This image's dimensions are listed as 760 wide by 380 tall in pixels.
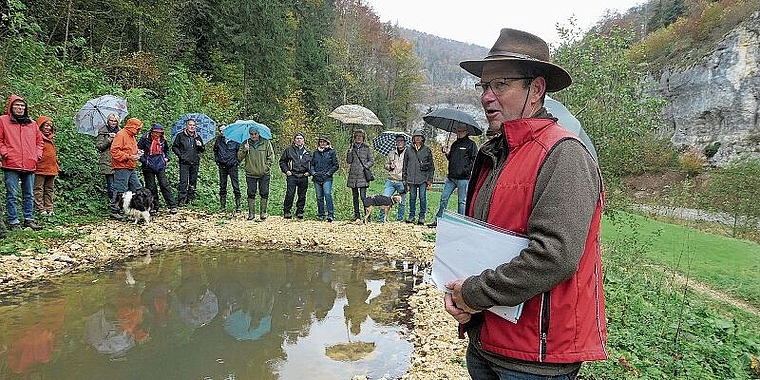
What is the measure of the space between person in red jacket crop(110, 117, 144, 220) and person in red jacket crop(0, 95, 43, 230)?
4.59ft

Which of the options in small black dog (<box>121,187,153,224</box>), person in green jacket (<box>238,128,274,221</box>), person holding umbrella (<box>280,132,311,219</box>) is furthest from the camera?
person holding umbrella (<box>280,132,311,219</box>)

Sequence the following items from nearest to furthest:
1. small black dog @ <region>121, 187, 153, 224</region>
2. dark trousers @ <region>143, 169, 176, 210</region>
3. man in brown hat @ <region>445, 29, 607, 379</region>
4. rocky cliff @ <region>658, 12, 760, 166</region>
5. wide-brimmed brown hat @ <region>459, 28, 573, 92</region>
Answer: man in brown hat @ <region>445, 29, 607, 379</region>
wide-brimmed brown hat @ <region>459, 28, 573, 92</region>
small black dog @ <region>121, 187, 153, 224</region>
dark trousers @ <region>143, 169, 176, 210</region>
rocky cliff @ <region>658, 12, 760, 166</region>

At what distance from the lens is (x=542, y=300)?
1.59m

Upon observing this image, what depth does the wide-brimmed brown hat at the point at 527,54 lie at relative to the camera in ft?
5.82

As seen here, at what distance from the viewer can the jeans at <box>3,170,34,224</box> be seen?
25.0 feet

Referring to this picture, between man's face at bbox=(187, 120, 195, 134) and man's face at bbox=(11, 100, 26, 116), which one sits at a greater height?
man's face at bbox=(11, 100, 26, 116)

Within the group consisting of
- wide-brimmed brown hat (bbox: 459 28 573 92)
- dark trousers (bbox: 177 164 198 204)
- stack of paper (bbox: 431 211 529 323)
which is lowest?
dark trousers (bbox: 177 164 198 204)

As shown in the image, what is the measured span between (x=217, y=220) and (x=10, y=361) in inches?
234

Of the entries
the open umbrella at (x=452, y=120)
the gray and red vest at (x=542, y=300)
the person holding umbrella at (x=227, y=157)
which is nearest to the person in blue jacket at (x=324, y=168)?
the person holding umbrella at (x=227, y=157)

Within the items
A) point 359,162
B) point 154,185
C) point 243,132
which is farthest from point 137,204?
point 359,162

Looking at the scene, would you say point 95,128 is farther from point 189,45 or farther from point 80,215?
point 189,45

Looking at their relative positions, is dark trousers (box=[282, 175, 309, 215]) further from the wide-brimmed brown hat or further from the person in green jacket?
the wide-brimmed brown hat

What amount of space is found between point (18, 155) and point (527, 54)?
8347mm

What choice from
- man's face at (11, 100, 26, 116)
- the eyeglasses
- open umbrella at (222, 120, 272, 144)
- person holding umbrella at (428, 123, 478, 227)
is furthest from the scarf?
the eyeglasses
